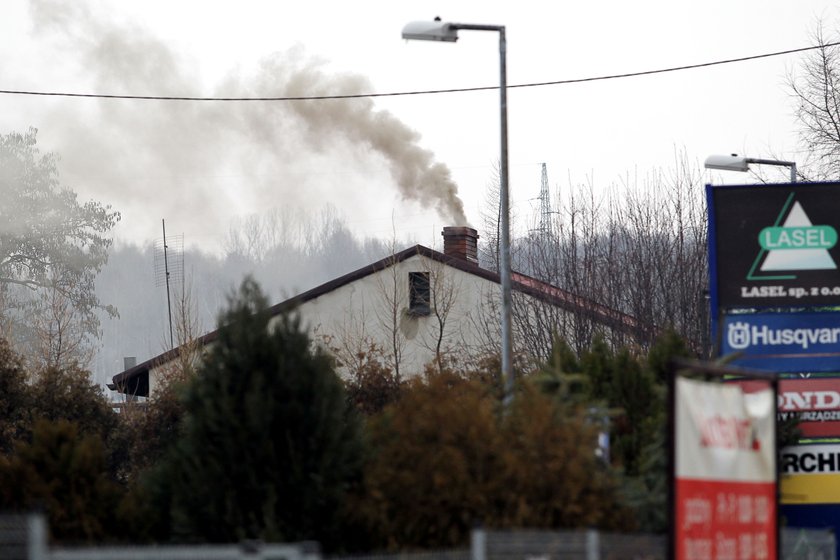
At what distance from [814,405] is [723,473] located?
8.68 metres

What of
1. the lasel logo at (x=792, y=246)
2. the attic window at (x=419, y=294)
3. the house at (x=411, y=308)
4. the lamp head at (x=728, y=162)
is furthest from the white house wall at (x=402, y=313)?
the lasel logo at (x=792, y=246)

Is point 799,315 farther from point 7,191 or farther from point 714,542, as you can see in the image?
point 7,191

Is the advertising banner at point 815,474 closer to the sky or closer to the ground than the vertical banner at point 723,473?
closer to the ground

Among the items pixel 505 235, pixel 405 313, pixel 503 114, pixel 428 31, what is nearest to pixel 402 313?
pixel 405 313

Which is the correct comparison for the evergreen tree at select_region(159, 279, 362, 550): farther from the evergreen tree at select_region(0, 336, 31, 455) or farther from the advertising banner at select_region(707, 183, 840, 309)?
the evergreen tree at select_region(0, 336, 31, 455)

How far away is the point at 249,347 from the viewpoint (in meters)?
12.0

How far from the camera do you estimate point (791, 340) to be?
59.4ft

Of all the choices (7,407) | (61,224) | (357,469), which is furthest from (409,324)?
(61,224)

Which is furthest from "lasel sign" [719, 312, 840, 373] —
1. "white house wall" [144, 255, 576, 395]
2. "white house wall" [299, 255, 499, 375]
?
"white house wall" [299, 255, 499, 375]

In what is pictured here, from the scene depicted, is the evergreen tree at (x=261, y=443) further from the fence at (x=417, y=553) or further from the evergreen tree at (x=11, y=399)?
the evergreen tree at (x=11, y=399)

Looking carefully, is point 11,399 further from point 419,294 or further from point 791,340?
point 791,340

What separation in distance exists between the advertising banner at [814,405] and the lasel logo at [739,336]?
907 millimetres

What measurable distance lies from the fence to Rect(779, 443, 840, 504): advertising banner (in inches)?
293

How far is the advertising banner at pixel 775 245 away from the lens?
18.2 m
